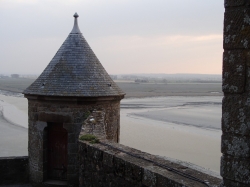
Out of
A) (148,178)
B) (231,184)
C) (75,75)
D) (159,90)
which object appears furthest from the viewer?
(159,90)

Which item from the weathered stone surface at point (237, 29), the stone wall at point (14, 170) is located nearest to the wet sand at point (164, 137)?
the stone wall at point (14, 170)

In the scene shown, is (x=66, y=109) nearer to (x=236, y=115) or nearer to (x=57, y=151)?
(x=57, y=151)

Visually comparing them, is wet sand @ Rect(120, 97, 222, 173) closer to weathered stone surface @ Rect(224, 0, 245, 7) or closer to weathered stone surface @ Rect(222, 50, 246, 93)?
weathered stone surface @ Rect(222, 50, 246, 93)

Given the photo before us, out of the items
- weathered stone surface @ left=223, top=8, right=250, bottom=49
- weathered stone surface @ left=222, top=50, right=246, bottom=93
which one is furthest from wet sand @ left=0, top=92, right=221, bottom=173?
weathered stone surface @ left=223, top=8, right=250, bottom=49

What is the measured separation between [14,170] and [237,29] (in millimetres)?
7496

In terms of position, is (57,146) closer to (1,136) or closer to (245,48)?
(245,48)

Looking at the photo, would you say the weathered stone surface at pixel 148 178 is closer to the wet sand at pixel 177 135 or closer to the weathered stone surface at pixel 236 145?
the weathered stone surface at pixel 236 145

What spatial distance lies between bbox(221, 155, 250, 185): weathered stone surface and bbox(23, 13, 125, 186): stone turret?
14.5 ft

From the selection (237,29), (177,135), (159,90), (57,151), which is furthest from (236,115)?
(159,90)

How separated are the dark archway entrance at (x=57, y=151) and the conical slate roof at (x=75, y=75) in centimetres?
96

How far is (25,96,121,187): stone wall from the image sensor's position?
23.8 ft

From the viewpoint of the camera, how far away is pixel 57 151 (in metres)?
7.71

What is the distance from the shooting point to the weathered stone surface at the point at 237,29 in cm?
244

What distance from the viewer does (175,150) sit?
15.8 meters
